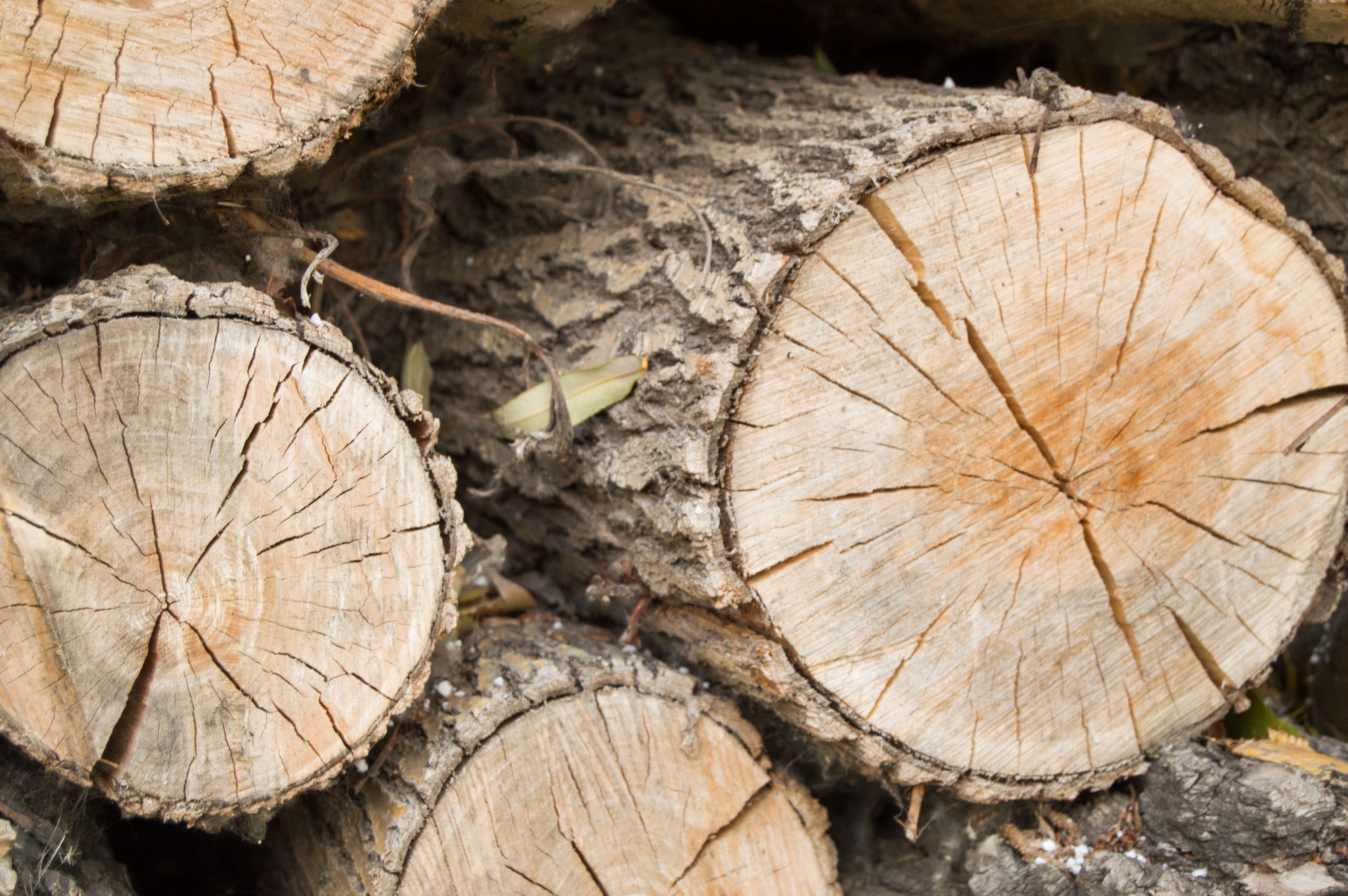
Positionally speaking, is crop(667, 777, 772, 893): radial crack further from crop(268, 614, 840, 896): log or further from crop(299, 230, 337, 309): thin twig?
crop(299, 230, 337, 309): thin twig

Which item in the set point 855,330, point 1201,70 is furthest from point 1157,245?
point 1201,70

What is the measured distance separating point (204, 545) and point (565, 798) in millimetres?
705

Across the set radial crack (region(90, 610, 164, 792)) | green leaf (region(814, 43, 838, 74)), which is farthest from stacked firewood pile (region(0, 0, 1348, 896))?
green leaf (region(814, 43, 838, 74))

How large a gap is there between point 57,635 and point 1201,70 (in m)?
2.60

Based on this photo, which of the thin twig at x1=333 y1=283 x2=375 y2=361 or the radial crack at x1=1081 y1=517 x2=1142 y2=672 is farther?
the thin twig at x1=333 y1=283 x2=375 y2=361

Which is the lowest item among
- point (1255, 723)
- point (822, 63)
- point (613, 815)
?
point (1255, 723)

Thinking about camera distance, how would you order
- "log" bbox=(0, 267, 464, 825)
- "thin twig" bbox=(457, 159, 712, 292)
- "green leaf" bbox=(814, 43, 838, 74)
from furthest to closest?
"green leaf" bbox=(814, 43, 838, 74) → "thin twig" bbox=(457, 159, 712, 292) → "log" bbox=(0, 267, 464, 825)

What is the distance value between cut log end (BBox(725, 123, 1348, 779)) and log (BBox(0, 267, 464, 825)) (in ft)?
1.86

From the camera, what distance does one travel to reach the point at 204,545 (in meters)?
1.36

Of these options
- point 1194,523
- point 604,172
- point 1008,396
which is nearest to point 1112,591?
point 1194,523

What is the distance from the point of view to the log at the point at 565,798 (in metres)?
1.57

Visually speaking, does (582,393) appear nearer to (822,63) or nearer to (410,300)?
(410,300)

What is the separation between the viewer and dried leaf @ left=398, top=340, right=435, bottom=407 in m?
2.11

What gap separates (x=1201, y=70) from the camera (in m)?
2.32
